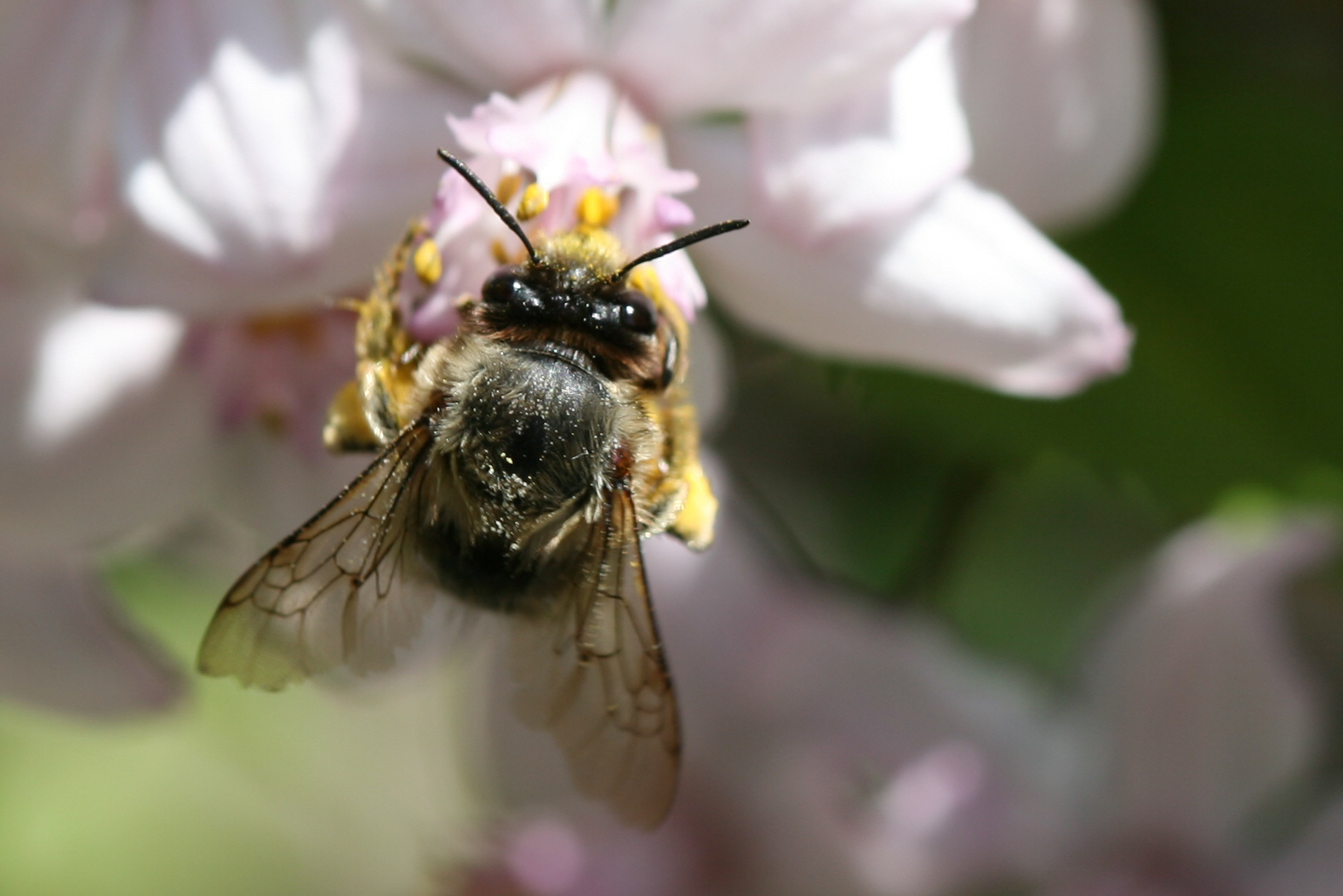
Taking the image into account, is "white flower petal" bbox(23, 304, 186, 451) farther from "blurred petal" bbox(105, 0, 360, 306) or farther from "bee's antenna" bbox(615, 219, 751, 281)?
"bee's antenna" bbox(615, 219, 751, 281)

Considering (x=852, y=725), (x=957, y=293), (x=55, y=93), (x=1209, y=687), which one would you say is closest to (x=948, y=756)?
(x=852, y=725)

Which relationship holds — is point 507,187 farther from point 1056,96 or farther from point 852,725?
point 852,725

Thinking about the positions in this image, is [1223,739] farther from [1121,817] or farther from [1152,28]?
[1152,28]

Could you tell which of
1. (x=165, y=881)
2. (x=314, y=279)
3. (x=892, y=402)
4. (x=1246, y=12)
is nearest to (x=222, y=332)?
(x=314, y=279)

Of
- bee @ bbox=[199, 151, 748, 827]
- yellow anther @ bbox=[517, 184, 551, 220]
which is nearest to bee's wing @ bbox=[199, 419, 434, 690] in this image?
bee @ bbox=[199, 151, 748, 827]

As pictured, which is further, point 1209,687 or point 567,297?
point 1209,687

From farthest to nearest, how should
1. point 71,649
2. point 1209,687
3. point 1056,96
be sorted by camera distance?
point 1209,687, point 71,649, point 1056,96

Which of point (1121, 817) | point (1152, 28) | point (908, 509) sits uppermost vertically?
point (1152, 28)
